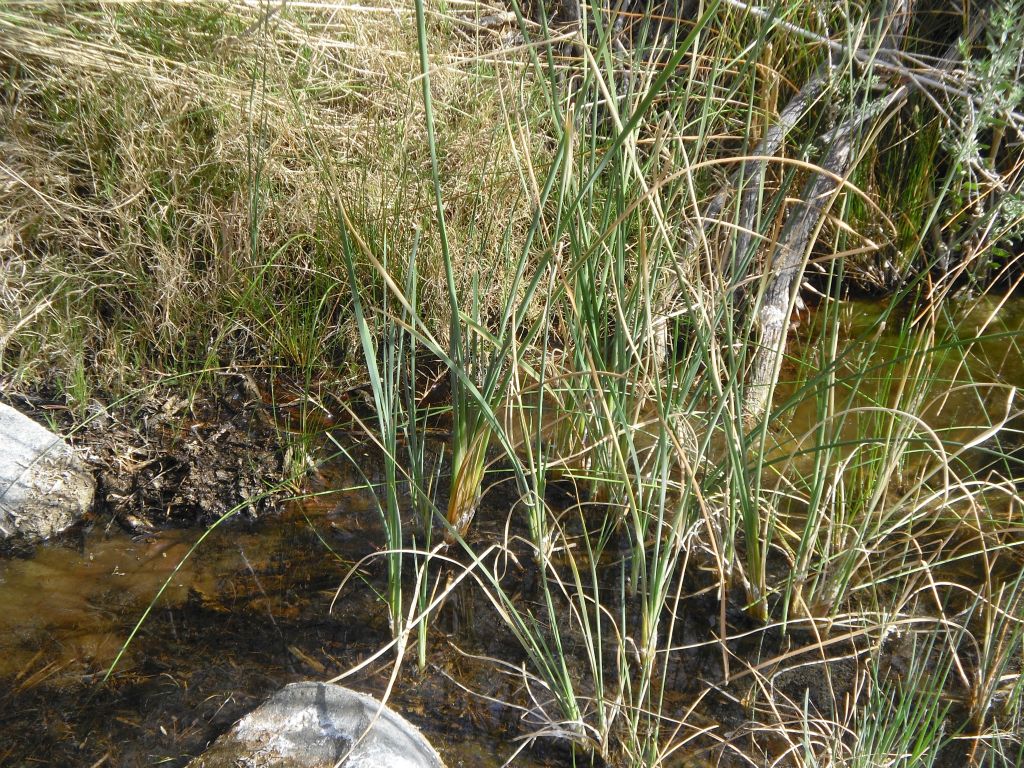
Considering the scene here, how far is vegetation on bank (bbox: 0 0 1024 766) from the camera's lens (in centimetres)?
154

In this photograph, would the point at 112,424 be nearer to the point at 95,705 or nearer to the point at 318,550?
the point at 318,550

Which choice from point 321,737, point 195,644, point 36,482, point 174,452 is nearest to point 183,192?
point 174,452

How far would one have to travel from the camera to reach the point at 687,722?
149cm

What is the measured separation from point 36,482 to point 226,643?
67 cm

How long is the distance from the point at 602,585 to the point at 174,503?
1.06 meters

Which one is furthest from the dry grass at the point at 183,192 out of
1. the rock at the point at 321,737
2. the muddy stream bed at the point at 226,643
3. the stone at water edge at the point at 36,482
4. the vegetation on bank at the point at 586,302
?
the rock at the point at 321,737

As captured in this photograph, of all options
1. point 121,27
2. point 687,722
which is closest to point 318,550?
point 687,722

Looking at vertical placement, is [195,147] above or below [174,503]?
above

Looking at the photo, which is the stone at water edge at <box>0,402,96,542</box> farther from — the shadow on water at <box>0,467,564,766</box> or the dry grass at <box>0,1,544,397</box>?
the dry grass at <box>0,1,544,397</box>

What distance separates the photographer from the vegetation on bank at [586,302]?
1.54 m

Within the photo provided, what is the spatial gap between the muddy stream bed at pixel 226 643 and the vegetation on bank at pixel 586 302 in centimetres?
6

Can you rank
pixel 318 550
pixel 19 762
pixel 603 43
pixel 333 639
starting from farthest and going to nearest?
1. pixel 318 550
2. pixel 333 639
3. pixel 19 762
4. pixel 603 43

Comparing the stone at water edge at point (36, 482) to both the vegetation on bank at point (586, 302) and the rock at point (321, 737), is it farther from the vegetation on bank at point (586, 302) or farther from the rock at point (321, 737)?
the rock at point (321, 737)

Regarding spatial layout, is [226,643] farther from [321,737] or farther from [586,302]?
[586,302]
